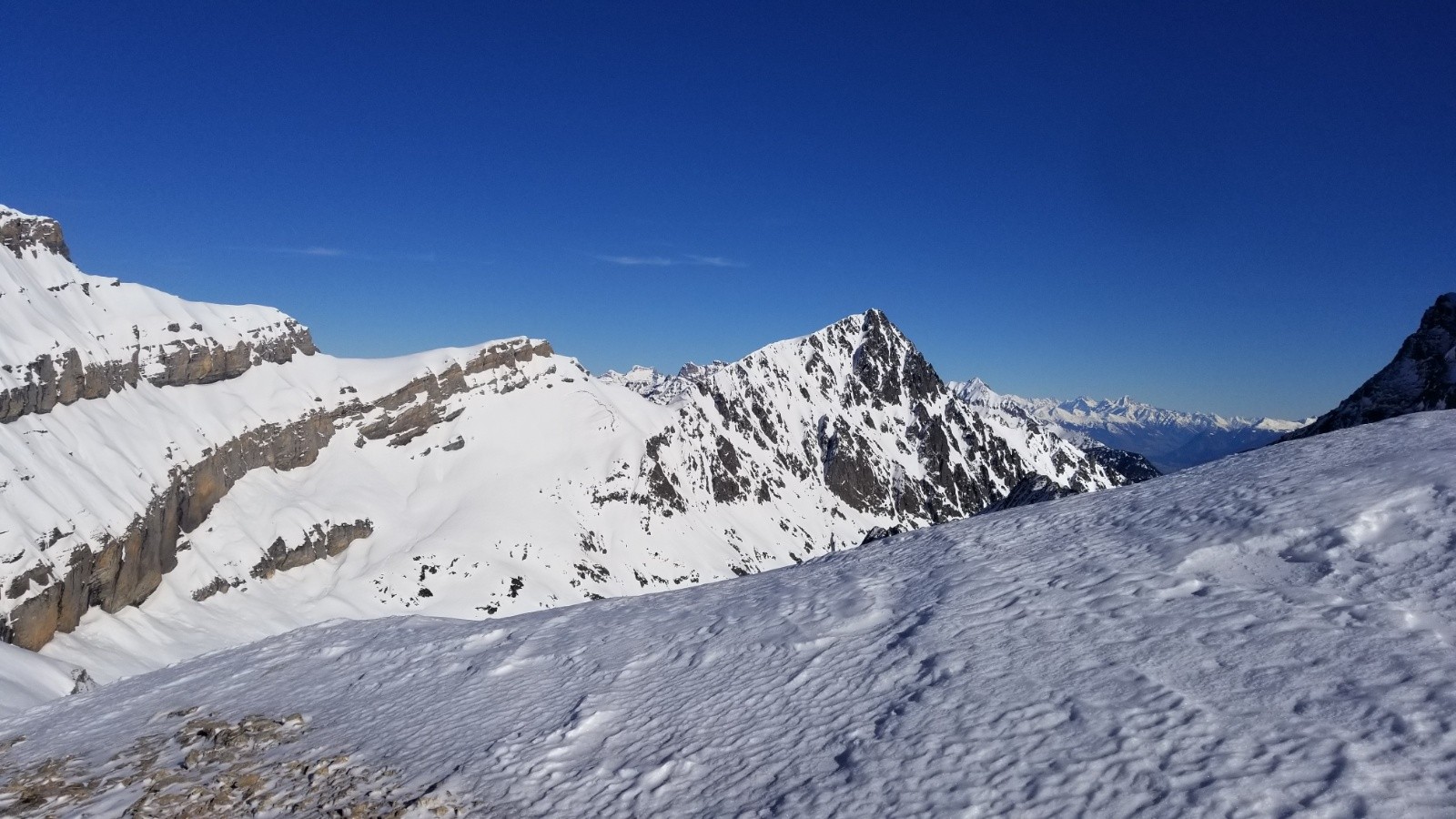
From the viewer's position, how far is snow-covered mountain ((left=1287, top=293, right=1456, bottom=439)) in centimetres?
5656

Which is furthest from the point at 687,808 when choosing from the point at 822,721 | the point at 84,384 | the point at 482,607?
the point at 84,384

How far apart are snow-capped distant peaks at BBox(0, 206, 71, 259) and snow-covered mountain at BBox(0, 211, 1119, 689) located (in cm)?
32

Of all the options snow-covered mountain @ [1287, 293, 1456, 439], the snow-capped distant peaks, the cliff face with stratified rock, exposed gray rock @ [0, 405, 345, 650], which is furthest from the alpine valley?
the snow-capped distant peaks

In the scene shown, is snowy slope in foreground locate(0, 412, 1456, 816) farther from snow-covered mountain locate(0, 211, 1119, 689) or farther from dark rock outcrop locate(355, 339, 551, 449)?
dark rock outcrop locate(355, 339, 551, 449)

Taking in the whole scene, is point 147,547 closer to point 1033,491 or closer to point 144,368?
point 144,368

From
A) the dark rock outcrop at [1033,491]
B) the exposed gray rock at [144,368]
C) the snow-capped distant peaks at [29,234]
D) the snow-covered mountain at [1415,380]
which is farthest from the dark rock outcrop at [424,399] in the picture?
the snow-covered mountain at [1415,380]

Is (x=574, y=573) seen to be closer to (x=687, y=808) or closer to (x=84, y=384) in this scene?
(x=84, y=384)

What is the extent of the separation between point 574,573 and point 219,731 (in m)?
106

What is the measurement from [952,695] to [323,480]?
5298 inches

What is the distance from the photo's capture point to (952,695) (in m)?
7.66

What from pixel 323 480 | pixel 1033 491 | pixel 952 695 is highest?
pixel 323 480

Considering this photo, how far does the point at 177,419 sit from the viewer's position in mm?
108750

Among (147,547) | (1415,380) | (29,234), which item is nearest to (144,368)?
(29,234)

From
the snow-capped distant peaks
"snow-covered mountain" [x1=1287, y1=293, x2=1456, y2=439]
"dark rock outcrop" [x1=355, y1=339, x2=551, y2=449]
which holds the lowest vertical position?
"snow-covered mountain" [x1=1287, y1=293, x2=1456, y2=439]
